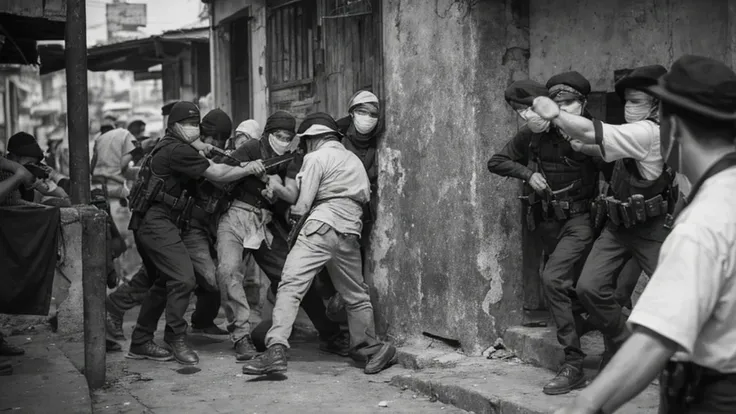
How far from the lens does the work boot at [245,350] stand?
735 cm

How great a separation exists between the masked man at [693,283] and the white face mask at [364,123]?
505 centimetres

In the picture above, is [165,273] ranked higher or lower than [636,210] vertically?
lower

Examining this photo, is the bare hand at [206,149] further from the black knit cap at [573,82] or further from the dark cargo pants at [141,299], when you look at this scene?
the black knit cap at [573,82]

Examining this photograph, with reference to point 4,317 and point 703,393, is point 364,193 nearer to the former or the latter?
point 4,317

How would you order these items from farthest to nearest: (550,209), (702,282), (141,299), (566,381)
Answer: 1. (141,299)
2. (550,209)
3. (566,381)
4. (702,282)

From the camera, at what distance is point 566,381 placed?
5.63m

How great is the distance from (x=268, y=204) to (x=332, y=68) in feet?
5.67

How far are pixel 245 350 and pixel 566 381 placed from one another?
9.09 ft

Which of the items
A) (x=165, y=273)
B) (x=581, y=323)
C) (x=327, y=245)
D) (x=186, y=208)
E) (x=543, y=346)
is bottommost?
(x=543, y=346)

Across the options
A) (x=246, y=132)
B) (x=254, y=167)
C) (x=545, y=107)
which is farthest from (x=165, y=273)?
(x=545, y=107)

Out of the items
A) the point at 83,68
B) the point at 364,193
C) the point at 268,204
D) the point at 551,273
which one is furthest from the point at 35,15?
the point at 551,273

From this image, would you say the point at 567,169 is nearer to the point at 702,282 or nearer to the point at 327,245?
the point at 327,245

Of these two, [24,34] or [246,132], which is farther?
[24,34]

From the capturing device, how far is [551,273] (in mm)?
5820
